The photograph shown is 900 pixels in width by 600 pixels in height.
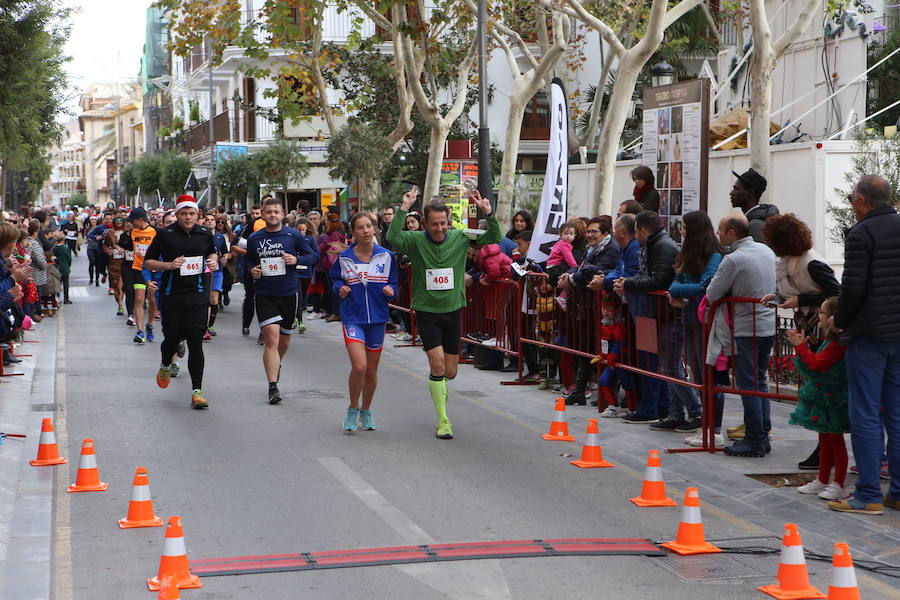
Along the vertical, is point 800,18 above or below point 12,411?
above

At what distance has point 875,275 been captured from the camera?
6.84 m

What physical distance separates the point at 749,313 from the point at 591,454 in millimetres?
1603

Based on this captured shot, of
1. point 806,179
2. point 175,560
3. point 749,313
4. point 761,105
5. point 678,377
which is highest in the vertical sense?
point 761,105

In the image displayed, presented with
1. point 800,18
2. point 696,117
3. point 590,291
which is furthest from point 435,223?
point 800,18

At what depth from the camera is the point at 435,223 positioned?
9594mm

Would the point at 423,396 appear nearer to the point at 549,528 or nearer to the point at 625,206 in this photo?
the point at 625,206

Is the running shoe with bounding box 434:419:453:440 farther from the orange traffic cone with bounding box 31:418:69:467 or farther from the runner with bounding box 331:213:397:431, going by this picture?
the orange traffic cone with bounding box 31:418:69:467

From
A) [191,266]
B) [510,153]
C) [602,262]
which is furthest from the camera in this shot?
[510,153]

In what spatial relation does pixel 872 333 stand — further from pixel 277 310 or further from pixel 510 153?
pixel 510 153

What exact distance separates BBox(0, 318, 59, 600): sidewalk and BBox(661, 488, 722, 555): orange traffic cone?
3.26 m

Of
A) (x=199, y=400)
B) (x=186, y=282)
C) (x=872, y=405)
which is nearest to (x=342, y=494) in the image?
(x=872, y=405)

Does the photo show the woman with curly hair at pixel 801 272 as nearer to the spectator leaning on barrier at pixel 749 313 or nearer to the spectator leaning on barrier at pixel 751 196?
the spectator leaning on barrier at pixel 749 313

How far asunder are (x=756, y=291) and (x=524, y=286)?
13.7 feet

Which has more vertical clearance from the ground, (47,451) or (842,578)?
(842,578)
